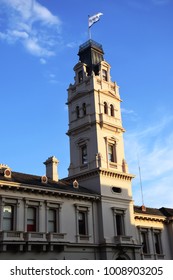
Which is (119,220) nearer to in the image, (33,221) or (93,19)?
(33,221)

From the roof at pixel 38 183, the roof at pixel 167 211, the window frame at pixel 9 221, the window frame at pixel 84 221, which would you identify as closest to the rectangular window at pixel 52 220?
the roof at pixel 38 183

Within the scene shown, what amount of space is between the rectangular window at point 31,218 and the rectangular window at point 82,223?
18.9ft

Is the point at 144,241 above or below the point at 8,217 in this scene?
below

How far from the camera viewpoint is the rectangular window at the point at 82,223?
40031 millimetres

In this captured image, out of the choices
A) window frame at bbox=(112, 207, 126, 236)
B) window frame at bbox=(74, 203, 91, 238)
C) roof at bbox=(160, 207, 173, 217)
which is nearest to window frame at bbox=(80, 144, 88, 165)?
window frame at bbox=(112, 207, 126, 236)

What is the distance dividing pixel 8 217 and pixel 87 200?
9.82m

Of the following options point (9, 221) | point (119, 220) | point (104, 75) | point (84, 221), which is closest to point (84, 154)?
point (119, 220)

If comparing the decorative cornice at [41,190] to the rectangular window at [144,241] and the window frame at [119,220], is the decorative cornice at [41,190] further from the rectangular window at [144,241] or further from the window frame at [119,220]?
the rectangular window at [144,241]

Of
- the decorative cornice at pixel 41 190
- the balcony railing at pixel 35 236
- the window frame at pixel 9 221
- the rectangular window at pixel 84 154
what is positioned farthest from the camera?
the rectangular window at pixel 84 154

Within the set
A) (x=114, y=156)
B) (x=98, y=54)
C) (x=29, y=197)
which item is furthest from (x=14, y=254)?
(x=98, y=54)

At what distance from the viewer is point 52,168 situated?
142 feet

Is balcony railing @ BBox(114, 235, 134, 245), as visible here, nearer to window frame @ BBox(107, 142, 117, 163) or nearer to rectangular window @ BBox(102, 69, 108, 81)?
window frame @ BBox(107, 142, 117, 163)

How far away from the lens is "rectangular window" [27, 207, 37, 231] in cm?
3557

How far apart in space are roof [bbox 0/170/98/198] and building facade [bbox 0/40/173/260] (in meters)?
0.10
